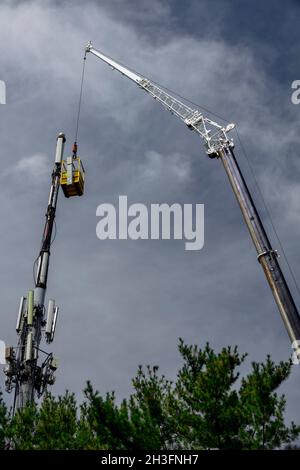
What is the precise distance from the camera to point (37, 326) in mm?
37531

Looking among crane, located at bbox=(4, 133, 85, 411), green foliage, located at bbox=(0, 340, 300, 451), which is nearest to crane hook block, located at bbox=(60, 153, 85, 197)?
crane, located at bbox=(4, 133, 85, 411)

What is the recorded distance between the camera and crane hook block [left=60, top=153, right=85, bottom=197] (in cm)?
4225

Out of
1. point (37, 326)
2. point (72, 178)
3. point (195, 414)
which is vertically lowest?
point (195, 414)

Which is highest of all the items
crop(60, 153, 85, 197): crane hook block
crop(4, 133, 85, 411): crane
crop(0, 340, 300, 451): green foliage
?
crop(60, 153, 85, 197): crane hook block

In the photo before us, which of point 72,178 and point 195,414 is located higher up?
point 72,178

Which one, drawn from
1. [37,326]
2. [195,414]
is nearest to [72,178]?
[37,326]

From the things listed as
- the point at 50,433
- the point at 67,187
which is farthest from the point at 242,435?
the point at 67,187

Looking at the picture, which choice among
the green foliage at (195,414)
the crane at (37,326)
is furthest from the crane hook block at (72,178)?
the green foliage at (195,414)

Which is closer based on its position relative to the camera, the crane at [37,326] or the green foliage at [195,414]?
the green foliage at [195,414]

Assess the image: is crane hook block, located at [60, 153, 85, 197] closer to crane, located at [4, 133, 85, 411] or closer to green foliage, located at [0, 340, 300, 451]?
crane, located at [4, 133, 85, 411]

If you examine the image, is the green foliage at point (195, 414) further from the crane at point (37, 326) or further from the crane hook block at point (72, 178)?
the crane hook block at point (72, 178)

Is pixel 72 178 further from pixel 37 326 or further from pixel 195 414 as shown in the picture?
pixel 195 414

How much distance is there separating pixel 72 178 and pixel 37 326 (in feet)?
39.1

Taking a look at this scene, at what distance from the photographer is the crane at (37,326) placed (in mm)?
35156
